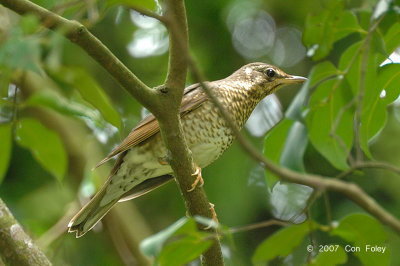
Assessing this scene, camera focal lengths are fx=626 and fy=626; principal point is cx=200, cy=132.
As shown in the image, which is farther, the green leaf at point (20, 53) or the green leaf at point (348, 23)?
the green leaf at point (348, 23)

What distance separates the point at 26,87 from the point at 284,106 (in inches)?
100

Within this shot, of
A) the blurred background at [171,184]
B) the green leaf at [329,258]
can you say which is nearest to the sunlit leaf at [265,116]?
the blurred background at [171,184]

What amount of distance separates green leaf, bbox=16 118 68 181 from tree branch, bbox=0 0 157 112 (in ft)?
1.52

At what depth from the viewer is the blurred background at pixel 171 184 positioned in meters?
5.40

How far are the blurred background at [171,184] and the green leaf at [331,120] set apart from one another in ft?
6.73

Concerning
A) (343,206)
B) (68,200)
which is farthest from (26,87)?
(343,206)

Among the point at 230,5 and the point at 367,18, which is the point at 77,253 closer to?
the point at 230,5

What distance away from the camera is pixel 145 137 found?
4.12m

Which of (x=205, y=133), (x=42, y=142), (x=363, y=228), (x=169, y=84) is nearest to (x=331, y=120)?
(x=363, y=228)

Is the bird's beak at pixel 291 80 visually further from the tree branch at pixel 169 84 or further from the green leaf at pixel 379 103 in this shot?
the green leaf at pixel 379 103

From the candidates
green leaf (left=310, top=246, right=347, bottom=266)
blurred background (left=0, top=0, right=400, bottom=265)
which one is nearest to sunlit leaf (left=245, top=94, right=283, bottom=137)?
blurred background (left=0, top=0, right=400, bottom=265)

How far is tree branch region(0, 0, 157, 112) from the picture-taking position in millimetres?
2614

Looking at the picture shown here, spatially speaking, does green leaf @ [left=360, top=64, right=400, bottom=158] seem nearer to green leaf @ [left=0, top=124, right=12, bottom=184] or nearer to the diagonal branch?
the diagonal branch

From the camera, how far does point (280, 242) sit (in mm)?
2166
